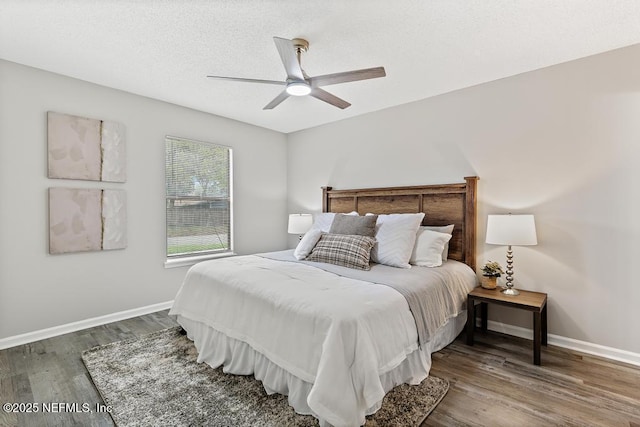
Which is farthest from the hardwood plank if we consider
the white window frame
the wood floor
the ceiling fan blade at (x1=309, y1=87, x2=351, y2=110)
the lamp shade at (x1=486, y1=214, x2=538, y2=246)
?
the white window frame

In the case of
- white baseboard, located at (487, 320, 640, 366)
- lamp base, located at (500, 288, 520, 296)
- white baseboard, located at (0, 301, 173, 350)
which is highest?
lamp base, located at (500, 288, 520, 296)

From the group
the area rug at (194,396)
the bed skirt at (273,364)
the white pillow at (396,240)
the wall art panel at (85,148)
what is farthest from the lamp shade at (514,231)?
the wall art panel at (85,148)

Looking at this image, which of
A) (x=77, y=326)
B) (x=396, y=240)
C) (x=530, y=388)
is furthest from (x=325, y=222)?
(x=77, y=326)

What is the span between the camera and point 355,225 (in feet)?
10.3

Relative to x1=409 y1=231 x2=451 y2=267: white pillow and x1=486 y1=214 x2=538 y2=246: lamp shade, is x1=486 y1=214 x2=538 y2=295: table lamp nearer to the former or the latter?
x1=486 y1=214 x2=538 y2=246: lamp shade

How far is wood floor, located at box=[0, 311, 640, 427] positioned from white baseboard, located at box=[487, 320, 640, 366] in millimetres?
75

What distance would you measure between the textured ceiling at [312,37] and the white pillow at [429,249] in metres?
1.58

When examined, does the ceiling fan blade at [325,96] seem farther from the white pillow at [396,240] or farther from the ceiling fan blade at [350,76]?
the white pillow at [396,240]

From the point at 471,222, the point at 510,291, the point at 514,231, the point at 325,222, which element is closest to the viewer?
the point at 514,231

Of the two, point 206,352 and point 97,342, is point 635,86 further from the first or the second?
point 97,342

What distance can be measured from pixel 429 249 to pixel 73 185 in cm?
361

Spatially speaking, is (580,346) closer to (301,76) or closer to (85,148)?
(301,76)

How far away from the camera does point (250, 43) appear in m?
2.36

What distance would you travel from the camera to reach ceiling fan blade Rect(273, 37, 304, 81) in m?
1.86
